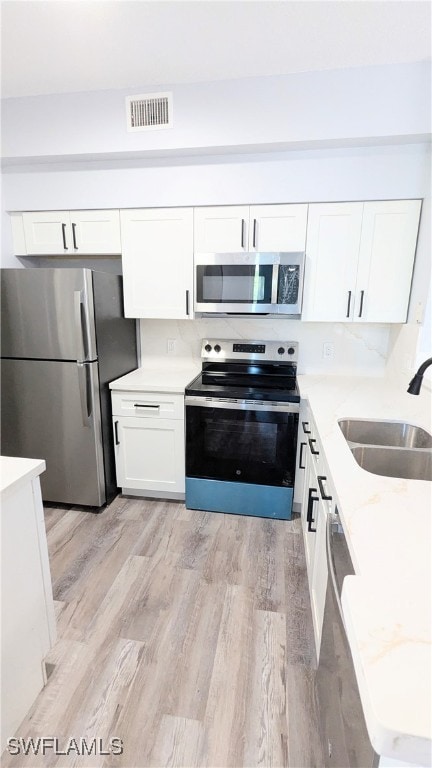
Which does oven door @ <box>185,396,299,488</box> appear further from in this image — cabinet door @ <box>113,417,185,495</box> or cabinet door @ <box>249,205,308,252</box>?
cabinet door @ <box>249,205,308,252</box>

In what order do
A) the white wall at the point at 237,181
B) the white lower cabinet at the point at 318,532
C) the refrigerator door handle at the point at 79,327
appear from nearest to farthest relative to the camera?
1. the white lower cabinet at the point at 318,532
2. the white wall at the point at 237,181
3. the refrigerator door handle at the point at 79,327

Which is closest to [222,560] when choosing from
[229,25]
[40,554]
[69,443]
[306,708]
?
[306,708]

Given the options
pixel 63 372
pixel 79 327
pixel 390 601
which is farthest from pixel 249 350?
pixel 390 601

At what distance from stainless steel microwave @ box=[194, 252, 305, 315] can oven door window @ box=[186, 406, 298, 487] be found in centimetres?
67

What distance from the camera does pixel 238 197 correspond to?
221 centimetres

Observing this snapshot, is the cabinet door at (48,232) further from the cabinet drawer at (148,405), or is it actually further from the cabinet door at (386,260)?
the cabinet door at (386,260)

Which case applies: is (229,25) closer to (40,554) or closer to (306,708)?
(40,554)

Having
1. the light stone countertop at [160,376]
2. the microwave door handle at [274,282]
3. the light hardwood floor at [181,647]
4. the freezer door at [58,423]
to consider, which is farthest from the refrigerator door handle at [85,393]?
the microwave door handle at [274,282]

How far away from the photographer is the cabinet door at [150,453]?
2.43m

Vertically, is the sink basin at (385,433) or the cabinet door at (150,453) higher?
the sink basin at (385,433)

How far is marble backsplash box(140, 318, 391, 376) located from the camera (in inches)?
101

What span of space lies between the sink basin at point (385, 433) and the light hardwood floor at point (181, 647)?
2.85 ft

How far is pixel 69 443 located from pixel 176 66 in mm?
2293

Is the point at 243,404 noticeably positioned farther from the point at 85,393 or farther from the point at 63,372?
the point at 63,372
